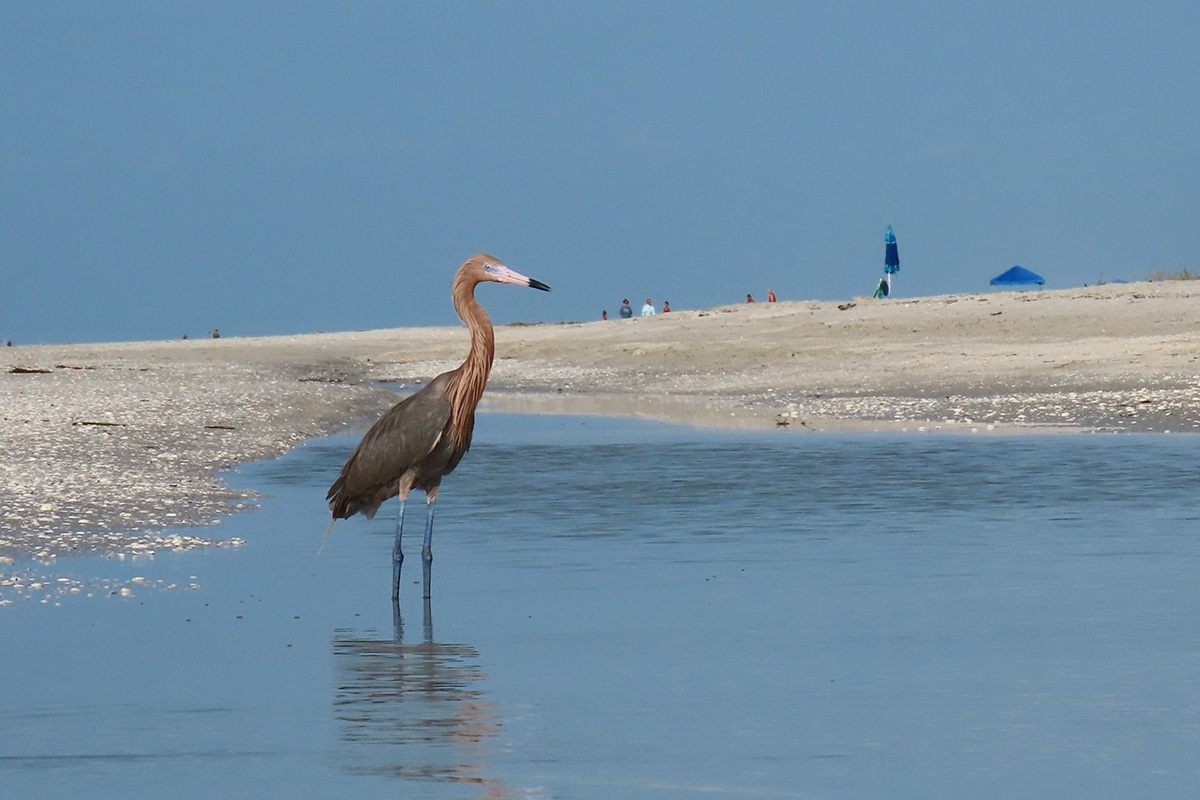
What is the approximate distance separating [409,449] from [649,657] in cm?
287

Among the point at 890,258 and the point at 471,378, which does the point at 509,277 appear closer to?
the point at 471,378

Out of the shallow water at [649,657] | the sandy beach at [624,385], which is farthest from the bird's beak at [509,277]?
the sandy beach at [624,385]

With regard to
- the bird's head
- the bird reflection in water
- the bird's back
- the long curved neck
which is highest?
the bird's head

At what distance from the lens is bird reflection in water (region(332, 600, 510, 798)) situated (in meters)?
6.07

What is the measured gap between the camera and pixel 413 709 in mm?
7082

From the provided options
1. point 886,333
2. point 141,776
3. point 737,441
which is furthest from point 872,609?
point 886,333

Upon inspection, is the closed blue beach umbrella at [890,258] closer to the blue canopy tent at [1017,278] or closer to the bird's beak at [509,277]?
the blue canopy tent at [1017,278]

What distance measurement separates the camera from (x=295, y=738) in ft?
21.4

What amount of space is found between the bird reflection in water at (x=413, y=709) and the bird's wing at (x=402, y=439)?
65.2 inches

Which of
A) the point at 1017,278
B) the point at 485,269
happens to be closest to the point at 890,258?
the point at 1017,278

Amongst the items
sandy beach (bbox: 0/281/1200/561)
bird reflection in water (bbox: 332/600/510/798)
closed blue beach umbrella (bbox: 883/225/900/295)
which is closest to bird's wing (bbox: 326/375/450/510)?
bird reflection in water (bbox: 332/600/510/798)

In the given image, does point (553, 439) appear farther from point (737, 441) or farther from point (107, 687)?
point (107, 687)

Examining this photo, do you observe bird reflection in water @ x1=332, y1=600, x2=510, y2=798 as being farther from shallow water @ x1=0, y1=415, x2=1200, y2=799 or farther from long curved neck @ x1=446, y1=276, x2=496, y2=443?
long curved neck @ x1=446, y1=276, x2=496, y2=443

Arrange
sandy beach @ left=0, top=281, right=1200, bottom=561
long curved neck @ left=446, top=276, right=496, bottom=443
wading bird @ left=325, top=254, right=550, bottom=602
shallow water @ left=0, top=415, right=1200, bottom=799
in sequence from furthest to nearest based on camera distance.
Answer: sandy beach @ left=0, top=281, right=1200, bottom=561 < long curved neck @ left=446, top=276, right=496, bottom=443 < wading bird @ left=325, top=254, right=550, bottom=602 < shallow water @ left=0, top=415, right=1200, bottom=799
